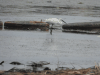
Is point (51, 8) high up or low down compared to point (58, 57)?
up

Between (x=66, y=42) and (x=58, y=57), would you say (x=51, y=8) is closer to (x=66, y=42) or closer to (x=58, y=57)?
(x=66, y=42)

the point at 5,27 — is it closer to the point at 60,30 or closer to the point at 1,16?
the point at 1,16

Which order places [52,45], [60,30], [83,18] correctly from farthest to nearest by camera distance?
[83,18] < [60,30] < [52,45]

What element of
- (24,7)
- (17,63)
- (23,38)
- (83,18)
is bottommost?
(17,63)

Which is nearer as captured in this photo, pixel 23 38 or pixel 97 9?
pixel 23 38

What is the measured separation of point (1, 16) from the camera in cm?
602

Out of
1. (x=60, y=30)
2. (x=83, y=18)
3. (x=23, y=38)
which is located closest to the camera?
(x=23, y=38)

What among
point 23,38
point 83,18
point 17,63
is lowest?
point 17,63

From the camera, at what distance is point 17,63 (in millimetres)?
2758

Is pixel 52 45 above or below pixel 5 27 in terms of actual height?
below

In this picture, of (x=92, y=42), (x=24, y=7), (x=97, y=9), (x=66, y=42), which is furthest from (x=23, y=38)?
(x=97, y=9)

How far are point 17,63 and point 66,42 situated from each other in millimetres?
1457

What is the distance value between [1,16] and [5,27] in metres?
1.04

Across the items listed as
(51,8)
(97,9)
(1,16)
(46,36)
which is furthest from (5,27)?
(97,9)
